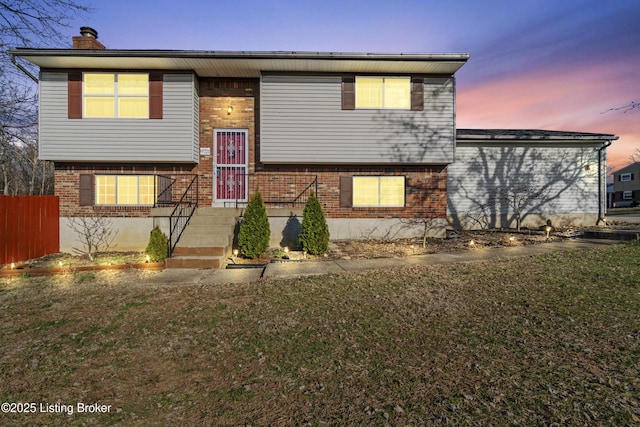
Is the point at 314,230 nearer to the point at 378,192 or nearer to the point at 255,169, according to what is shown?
the point at 378,192

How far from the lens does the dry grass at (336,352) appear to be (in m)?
2.61

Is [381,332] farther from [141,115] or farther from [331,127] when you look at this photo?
[141,115]

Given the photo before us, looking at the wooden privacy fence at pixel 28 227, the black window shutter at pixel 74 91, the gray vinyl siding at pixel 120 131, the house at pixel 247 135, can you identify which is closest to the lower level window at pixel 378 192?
the house at pixel 247 135

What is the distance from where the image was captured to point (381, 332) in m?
4.11

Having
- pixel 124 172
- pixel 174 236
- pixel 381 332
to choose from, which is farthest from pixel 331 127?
pixel 381 332

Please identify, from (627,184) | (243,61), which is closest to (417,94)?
(243,61)

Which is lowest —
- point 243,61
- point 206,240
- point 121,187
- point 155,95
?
point 206,240

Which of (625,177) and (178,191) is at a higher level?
(625,177)

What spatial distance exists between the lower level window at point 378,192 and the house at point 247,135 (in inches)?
1.4

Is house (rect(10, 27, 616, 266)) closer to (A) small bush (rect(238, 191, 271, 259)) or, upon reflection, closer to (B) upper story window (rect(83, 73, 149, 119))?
(B) upper story window (rect(83, 73, 149, 119))

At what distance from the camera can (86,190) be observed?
37.9ft

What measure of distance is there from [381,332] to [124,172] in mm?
10982

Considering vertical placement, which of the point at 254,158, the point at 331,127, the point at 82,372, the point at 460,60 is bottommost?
the point at 82,372

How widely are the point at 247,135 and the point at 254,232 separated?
14.3 feet
